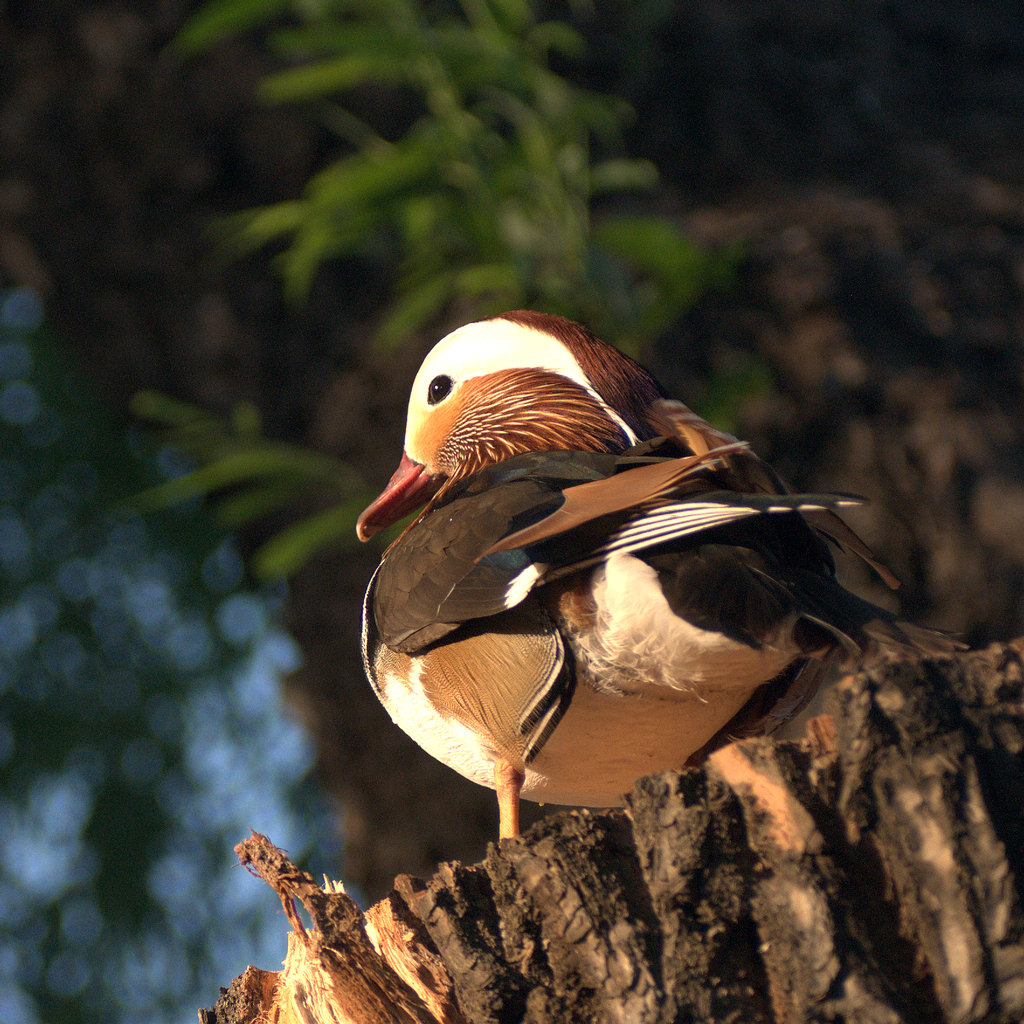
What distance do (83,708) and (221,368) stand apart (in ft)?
4.14

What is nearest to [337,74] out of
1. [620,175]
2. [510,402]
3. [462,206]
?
[462,206]

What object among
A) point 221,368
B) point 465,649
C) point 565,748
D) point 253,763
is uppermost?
point 465,649

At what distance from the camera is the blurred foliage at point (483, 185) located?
2.33m

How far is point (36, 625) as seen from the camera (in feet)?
11.3

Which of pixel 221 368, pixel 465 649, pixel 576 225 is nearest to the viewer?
pixel 465 649

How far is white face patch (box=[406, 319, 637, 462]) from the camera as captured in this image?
5.31 feet

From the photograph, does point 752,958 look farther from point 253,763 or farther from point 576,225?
point 253,763

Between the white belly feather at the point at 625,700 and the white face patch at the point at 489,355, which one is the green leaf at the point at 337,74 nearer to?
the white face patch at the point at 489,355

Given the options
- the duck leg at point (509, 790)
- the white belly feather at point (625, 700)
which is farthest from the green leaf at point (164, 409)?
the duck leg at point (509, 790)

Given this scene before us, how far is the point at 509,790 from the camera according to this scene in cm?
134

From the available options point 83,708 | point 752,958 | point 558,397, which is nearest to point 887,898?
point 752,958

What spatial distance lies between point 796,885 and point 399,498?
911mm

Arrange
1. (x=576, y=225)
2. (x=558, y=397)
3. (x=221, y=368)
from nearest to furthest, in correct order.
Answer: (x=558, y=397) < (x=576, y=225) < (x=221, y=368)

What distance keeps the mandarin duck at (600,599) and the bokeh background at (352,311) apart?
85 centimetres
